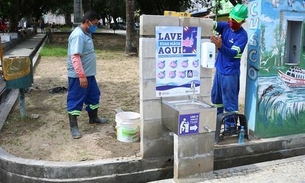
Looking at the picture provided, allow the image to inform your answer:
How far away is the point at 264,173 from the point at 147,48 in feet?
6.83

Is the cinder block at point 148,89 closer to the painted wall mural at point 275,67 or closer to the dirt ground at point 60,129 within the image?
the dirt ground at point 60,129

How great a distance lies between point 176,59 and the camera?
3955 mm

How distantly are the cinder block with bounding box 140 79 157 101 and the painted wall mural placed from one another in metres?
1.56

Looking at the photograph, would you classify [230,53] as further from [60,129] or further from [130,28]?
[130,28]

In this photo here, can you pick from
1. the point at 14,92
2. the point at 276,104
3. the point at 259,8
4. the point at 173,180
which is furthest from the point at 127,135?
the point at 14,92

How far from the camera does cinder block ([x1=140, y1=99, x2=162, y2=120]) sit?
387cm

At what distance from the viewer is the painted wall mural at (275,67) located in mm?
4422

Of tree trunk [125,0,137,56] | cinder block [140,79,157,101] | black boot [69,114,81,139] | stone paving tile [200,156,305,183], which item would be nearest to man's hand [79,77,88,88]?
black boot [69,114,81,139]

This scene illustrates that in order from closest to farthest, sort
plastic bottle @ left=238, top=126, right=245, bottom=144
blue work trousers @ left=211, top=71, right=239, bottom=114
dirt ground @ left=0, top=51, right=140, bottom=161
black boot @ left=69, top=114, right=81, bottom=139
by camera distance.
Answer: dirt ground @ left=0, top=51, right=140, bottom=161, plastic bottle @ left=238, top=126, right=245, bottom=144, blue work trousers @ left=211, top=71, right=239, bottom=114, black boot @ left=69, top=114, right=81, bottom=139

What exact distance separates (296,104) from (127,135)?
2542 millimetres

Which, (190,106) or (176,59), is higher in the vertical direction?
(176,59)

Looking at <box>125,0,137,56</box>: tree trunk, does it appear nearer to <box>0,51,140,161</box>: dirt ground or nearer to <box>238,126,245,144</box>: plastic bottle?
<box>0,51,140,161</box>: dirt ground

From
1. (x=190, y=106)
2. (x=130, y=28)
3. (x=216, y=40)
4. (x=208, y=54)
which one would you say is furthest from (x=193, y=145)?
(x=130, y=28)

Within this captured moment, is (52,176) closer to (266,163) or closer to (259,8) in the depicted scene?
(266,163)
